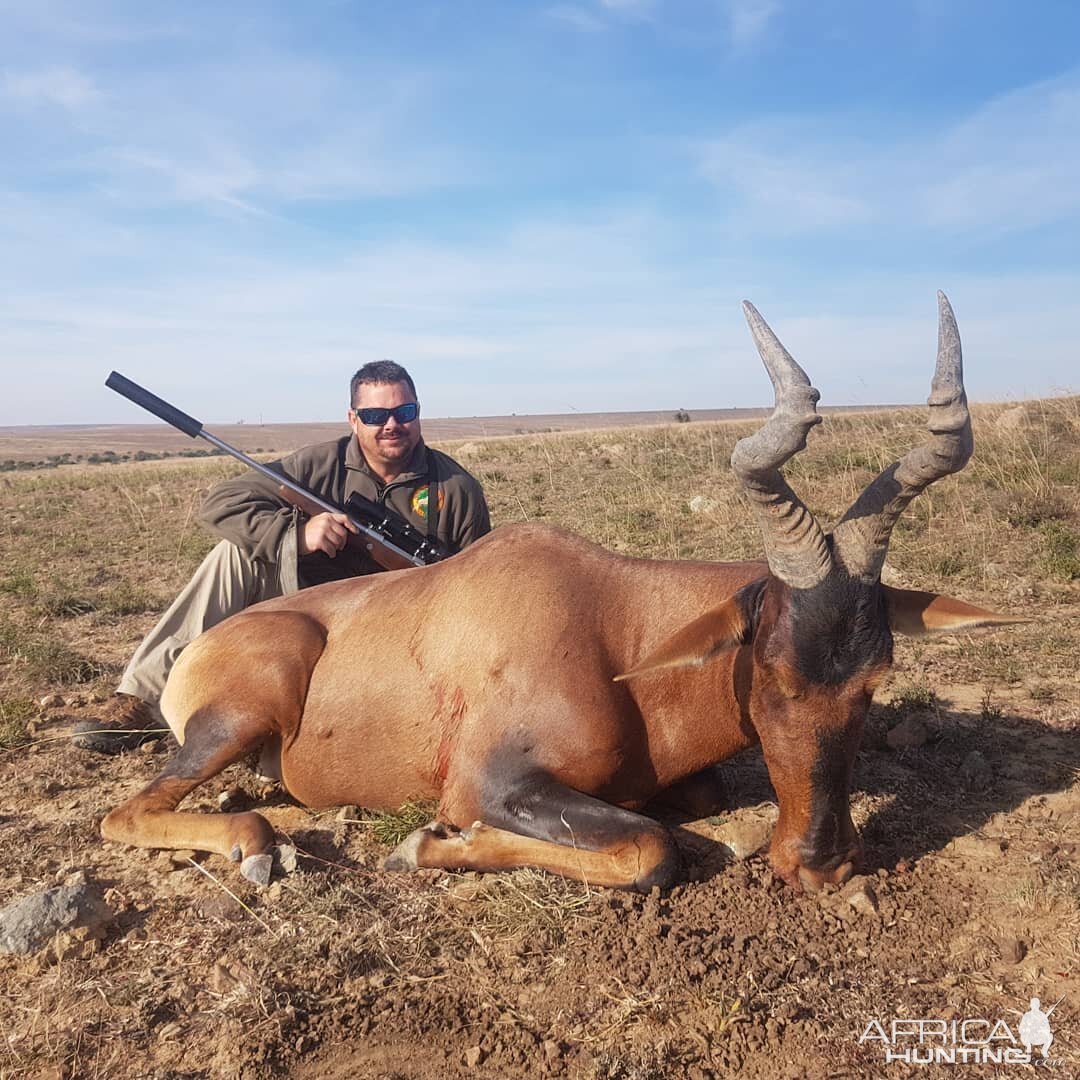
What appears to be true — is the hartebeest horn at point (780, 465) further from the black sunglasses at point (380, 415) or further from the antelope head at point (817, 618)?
the black sunglasses at point (380, 415)

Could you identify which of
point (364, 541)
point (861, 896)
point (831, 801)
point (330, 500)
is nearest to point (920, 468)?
point (831, 801)

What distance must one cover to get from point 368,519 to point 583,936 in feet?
12.7

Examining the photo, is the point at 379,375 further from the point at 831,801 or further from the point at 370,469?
the point at 831,801

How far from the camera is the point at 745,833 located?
4.70 metres

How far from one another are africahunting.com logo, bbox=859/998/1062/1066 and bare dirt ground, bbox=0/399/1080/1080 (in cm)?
2

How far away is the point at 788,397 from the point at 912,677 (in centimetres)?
418

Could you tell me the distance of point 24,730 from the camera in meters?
6.56

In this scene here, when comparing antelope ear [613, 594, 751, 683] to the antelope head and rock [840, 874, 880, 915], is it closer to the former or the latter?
the antelope head

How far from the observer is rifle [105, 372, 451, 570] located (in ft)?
21.9

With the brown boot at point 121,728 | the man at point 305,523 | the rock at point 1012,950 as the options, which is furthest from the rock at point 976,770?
the brown boot at point 121,728

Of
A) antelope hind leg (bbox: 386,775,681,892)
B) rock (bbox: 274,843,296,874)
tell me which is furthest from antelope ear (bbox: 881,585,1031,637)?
rock (bbox: 274,843,296,874)

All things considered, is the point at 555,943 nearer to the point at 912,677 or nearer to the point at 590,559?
the point at 590,559

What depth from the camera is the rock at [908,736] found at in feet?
19.2

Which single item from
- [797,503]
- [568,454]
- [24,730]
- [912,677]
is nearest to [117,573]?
[24,730]
